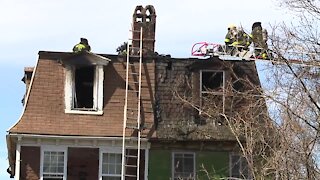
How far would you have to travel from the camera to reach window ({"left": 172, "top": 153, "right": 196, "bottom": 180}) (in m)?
29.1

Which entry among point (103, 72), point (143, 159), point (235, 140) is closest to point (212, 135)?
point (235, 140)

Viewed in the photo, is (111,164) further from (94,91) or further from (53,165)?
(94,91)

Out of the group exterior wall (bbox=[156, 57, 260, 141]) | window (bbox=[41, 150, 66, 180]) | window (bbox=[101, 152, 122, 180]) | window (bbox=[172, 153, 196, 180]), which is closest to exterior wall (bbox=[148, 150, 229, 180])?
window (bbox=[172, 153, 196, 180])

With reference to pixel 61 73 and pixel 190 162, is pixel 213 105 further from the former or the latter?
pixel 61 73

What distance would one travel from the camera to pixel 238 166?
2927cm

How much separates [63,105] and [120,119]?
211cm

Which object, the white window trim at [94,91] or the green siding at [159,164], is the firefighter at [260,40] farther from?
the white window trim at [94,91]

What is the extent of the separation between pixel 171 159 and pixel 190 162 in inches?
27.7

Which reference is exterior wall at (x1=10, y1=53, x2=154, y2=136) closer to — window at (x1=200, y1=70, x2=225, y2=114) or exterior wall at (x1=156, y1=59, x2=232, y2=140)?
exterior wall at (x1=156, y1=59, x2=232, y2=140)

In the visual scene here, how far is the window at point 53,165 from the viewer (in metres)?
28.5

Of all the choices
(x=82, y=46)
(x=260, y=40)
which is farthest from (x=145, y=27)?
(x=260, y=40)

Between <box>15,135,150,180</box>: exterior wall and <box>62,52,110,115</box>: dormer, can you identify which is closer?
<box>15,135,150,180</box>: exterior wall

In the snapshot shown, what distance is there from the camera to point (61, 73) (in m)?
30.1

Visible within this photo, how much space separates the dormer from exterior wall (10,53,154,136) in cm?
21
